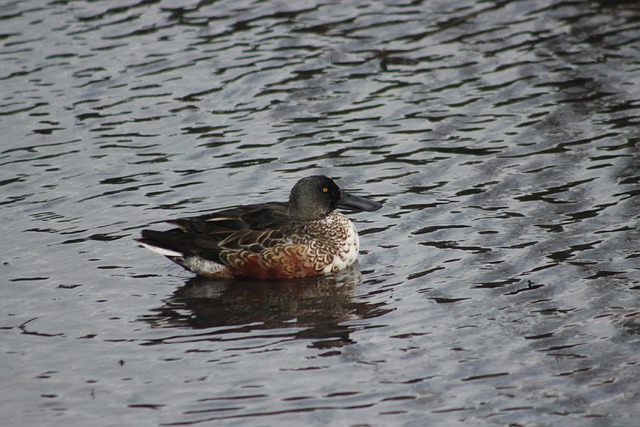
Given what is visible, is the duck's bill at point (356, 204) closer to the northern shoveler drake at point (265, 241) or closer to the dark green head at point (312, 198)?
the dark green head at point (312, 198)

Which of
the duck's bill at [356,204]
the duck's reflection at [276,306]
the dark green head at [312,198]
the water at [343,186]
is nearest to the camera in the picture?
the water at [343,186]

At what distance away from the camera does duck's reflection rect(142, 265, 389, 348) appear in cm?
940

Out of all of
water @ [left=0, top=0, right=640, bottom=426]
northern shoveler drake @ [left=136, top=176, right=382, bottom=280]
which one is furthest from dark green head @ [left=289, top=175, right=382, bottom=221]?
water @ [left=0, top=0, right=640, bottom=426]

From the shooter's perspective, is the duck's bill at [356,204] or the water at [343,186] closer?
the water at [343,186]

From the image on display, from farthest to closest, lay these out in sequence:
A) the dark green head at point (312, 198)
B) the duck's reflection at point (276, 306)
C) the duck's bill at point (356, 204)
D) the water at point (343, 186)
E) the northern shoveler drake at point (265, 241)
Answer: the duck's bill at point (356, 204) < the dark green head at point (312, 198) < the northern shoveler drake at point (265, 241) < the duck's reflection at point (276, 306) < the water at point (343, 186)

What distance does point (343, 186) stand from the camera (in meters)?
12.4

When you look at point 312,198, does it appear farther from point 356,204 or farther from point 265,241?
point 265,241

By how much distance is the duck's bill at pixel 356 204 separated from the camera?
11109mm

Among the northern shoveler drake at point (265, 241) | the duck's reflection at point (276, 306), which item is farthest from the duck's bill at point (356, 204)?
the duck's reflection at point (276, 306)

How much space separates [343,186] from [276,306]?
2.77 m

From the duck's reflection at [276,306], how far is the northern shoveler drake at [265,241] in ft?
0.41

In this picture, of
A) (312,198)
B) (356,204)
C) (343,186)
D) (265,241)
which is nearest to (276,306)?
(265,241)

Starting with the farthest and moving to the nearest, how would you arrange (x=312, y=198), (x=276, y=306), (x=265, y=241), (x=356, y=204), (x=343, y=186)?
(x=343, y=186) < (x=356, y=204) < (x=312, y=198) < (x=265, y=241) < (x=276, y=306)

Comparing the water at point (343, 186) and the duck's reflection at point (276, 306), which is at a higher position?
the water at point (343, 186)
